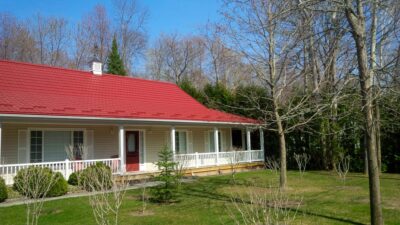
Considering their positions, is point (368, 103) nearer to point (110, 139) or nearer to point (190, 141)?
point (110, 139)

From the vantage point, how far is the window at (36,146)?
1552cm

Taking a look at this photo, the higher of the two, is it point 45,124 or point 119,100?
point 119,100

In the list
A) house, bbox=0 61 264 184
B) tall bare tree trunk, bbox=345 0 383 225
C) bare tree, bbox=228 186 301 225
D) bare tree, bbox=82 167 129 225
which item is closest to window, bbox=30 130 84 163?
house, bbox=0 61 264 184

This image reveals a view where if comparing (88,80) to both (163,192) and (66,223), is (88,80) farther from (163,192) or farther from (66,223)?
(66,223)

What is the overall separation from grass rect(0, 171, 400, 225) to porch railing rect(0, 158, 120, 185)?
2743mm

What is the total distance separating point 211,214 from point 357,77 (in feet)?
14.8

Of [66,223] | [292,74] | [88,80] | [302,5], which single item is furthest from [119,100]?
[302,5]

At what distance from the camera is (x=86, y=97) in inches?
714

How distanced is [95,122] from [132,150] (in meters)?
3.90

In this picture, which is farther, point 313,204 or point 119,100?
point 119,100

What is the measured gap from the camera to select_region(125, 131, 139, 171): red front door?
1889 centimetres

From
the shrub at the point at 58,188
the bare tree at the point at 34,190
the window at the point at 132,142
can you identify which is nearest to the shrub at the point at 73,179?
the shrub at the point at 58,188

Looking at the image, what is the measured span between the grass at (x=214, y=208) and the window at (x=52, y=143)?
4550 millimetres

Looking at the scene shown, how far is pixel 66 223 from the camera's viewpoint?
28.5 ft
